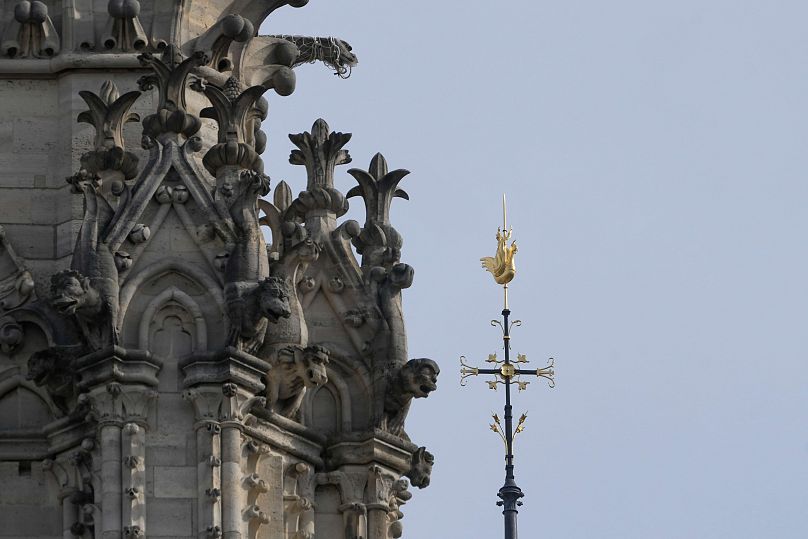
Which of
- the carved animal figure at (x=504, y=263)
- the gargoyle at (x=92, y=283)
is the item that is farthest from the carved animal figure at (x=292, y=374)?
the carved animal figure at (x=504, y=263)

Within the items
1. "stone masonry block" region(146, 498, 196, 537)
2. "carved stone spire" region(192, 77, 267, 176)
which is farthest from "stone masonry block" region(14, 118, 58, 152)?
"stone masonry block" region(146, 498, 196, 537)

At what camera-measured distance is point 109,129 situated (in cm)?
4728

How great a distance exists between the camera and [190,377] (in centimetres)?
4584

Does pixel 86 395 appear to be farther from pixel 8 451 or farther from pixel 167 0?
pixel 167 0

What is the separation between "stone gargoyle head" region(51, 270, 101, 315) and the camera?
45.6 m

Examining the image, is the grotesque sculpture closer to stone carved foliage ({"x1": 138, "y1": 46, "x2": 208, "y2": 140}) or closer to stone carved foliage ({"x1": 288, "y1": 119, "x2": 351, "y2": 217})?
stone carved foliage ({"x1": 138, "y1": 46, "x2": 208, "y2": 140})

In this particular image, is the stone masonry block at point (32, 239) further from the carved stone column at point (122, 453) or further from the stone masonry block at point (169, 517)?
the stone masonry block at point (169, 517)

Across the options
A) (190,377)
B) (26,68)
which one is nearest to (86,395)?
(190,377)

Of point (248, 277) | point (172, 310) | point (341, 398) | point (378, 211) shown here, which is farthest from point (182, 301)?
point (378, 211)

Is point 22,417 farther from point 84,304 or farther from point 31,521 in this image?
point 84,304

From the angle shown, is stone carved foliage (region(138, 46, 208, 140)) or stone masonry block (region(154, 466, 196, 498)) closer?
stone masonry block (region(154, 466, 196, 498))

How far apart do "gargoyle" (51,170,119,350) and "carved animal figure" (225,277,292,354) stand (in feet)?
3.60

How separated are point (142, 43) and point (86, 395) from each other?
14.1 ft

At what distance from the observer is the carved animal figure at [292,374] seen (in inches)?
1836
